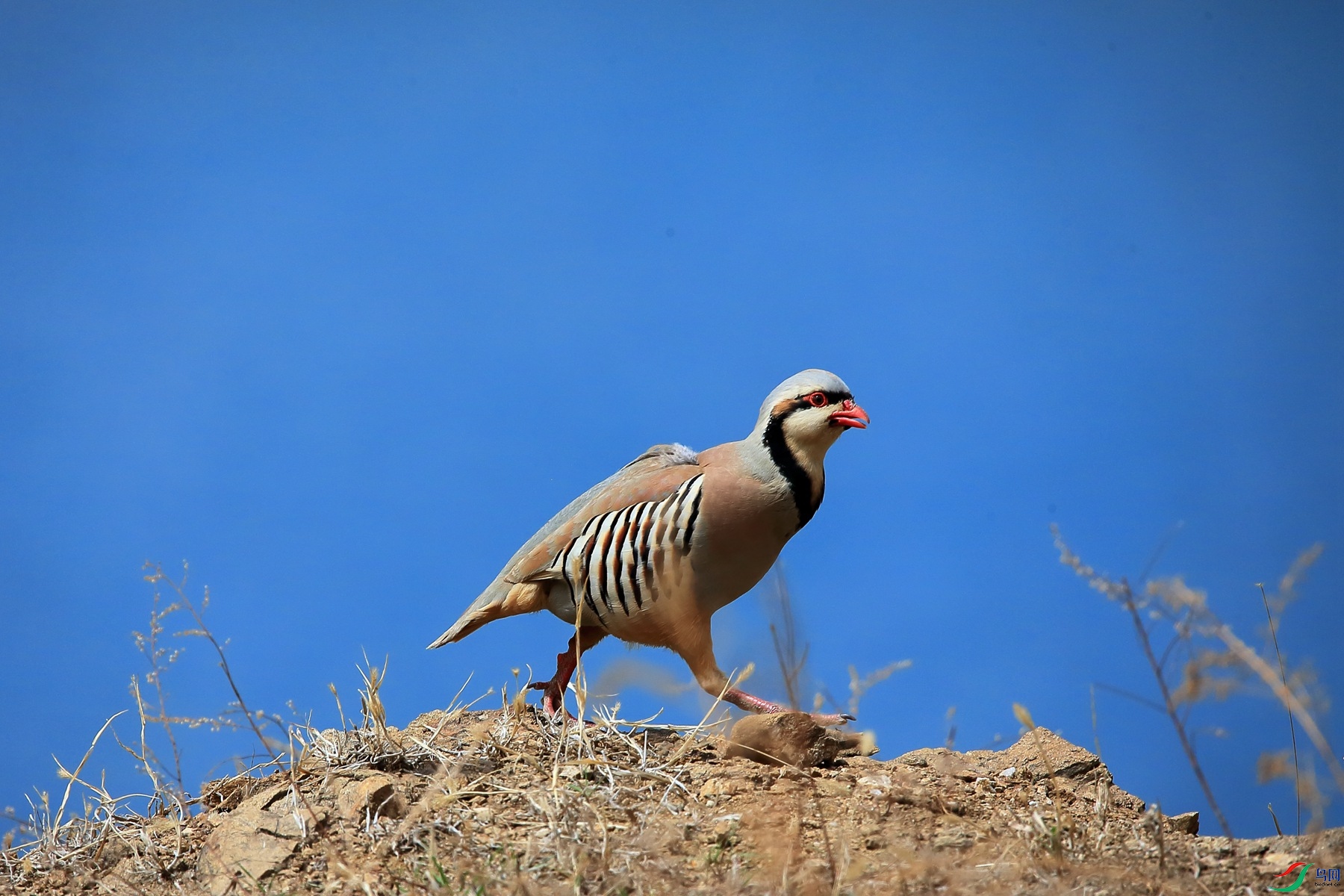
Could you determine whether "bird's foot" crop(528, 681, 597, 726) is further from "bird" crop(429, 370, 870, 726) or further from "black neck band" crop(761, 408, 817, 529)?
"black neck band" crop(761, 408, 817, 529)

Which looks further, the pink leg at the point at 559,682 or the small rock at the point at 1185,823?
the pink leg at the point at 559,682

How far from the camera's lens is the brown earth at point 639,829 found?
247 cm

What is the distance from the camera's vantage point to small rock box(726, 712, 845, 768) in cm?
337

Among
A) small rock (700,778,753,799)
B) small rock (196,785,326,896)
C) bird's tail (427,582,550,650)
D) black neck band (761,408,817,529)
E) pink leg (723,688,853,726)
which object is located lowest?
small rock (700,778,753,799)

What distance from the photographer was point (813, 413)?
445cm

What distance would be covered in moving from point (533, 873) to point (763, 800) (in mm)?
737

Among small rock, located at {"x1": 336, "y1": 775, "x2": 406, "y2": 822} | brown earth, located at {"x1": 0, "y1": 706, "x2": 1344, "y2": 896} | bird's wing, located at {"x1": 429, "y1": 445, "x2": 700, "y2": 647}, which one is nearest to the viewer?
brown earth, located at {"x1": 0, "y1": 706, "x2": 1344, "y2": 896}

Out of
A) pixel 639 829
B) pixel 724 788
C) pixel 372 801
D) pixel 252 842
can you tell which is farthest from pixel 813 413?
pixel 252 842

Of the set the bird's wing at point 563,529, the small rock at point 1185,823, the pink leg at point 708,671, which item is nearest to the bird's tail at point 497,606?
the bird's wing at point 563,529

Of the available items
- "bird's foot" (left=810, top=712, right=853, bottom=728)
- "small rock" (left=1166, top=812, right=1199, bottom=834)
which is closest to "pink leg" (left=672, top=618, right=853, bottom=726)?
"bird's foot" (left=810, top=712, right=853, bottom=728)

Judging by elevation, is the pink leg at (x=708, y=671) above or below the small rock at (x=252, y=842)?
above

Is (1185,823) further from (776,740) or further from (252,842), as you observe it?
(252,842)

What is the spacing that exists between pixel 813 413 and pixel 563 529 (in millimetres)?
1212

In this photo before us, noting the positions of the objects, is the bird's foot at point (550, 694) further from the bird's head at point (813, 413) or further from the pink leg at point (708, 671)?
the bird's head at point (813, 413)
